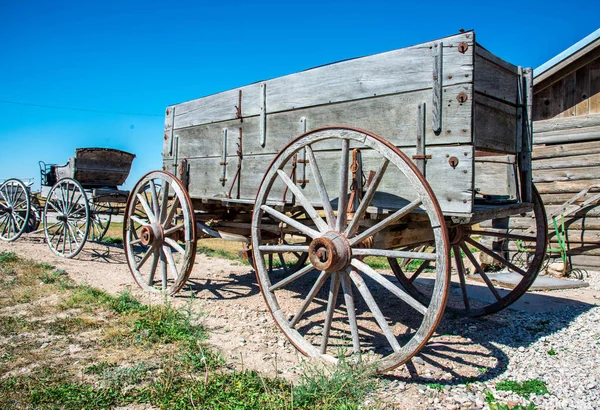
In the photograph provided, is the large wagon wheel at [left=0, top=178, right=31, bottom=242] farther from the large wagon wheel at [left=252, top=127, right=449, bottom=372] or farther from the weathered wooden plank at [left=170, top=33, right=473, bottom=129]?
the large wagon wheel at [left=252, top=127, right=449, bottom=372]

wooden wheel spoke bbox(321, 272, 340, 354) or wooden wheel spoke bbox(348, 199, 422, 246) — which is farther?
wooden wheel spoke bbox(321, 272, 340, 354)

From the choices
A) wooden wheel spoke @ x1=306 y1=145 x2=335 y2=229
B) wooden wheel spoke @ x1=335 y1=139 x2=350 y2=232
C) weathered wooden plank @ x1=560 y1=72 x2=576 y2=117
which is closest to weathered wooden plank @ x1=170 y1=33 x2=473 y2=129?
wooden wheel spoke @ x1=335 y1=139 x2=350 y2=232

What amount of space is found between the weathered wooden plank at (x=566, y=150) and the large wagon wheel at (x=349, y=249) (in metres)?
5.61

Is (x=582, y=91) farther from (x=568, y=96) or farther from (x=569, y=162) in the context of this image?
(x=569, y=162)

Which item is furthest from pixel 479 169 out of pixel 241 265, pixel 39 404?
pixel 39 404

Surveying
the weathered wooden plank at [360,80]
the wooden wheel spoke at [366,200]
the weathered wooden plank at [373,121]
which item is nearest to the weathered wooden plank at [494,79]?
the weathered wooden plank at [360,80]

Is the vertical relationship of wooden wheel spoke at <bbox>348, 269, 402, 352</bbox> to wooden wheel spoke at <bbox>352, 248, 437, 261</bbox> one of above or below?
below

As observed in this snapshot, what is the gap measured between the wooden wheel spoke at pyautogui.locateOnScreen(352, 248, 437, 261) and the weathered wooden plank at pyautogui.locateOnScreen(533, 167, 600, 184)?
6643 mm

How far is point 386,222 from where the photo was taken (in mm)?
3240

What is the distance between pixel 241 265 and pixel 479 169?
458 cm

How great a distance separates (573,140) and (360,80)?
6376 millimetres

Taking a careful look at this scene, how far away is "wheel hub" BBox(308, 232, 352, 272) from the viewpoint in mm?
3386

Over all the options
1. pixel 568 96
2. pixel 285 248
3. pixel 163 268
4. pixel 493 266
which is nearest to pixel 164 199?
pixel 163 268

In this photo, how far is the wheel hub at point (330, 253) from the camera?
3.39 metres
